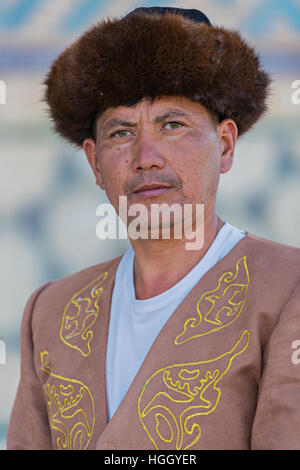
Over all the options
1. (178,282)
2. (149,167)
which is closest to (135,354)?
(178,282)

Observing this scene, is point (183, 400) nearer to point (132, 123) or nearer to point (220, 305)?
point (220, 305)

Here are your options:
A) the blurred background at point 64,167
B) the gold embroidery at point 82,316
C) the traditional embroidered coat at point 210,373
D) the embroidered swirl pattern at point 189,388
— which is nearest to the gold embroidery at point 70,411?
the traditional embroidered coat at point 210,373

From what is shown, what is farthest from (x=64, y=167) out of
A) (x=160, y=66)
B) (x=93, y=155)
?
(x=160, y=66)

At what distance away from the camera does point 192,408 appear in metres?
1.59

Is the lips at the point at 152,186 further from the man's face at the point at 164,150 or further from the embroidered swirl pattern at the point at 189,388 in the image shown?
the embroidered swirl pattern at the point at 189,388

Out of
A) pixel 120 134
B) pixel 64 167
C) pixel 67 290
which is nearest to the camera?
pixel 120 134

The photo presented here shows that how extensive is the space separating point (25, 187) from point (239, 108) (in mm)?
1235

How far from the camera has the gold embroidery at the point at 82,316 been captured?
192cm

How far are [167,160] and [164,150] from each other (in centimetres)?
3

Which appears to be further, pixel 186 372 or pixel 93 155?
pixel 93 155

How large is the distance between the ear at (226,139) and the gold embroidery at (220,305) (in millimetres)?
321

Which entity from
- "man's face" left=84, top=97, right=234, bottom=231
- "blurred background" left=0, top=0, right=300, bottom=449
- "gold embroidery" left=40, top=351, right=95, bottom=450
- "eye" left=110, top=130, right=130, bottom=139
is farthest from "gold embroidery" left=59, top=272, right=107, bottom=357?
"blurred background" left=0, top=0, right=300, bottom=449

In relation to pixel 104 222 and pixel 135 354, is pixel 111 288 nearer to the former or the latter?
pixel 135 354

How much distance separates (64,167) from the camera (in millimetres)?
2758
